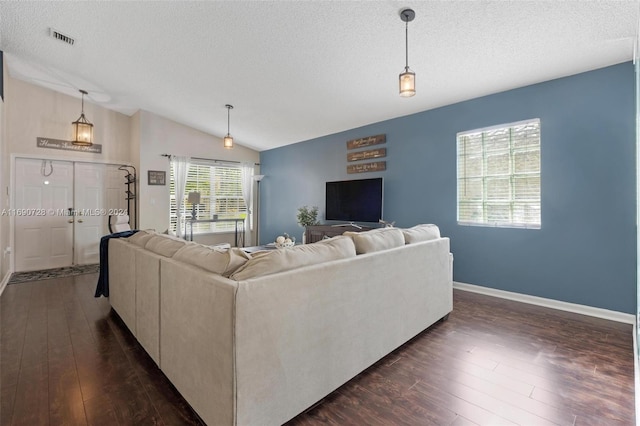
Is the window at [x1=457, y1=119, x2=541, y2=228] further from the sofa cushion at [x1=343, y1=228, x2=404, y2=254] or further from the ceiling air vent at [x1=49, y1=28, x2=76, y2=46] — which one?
the ceiling air vent at [x1=49, y1=28, x2=76, y2=46]

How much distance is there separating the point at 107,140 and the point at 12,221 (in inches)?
80.1

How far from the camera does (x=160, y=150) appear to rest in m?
6.04

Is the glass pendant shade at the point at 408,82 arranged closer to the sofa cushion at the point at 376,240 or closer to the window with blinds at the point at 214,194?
the sofa cushion at the point at 376,240

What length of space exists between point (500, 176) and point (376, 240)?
2477mm

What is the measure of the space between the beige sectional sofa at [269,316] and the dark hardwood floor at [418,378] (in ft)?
0.48

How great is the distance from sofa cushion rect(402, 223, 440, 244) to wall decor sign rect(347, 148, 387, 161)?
224 centimetres

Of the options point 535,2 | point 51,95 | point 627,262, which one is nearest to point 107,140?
point 51,95

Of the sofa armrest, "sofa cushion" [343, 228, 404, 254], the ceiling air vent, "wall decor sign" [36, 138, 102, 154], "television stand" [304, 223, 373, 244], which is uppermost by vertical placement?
the ceiling air vent

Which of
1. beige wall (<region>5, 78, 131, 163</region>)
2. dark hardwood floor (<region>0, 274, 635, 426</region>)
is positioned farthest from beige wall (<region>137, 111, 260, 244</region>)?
dark hardwood floor (<region>0, 274, 635, 426</region>)

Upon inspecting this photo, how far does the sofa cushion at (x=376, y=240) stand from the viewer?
2089 millimetres

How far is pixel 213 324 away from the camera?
4.43 ft

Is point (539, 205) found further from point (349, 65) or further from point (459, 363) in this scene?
point (349, 65)

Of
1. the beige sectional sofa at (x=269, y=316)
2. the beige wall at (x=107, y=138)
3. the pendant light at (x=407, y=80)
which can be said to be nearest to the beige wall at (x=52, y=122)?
the beige wall at (x=107, y=138)

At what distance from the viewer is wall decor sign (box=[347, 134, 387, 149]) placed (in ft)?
16.0
